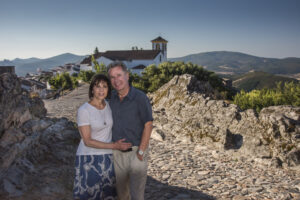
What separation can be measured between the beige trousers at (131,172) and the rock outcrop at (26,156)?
1164 millimetres

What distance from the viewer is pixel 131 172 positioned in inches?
154

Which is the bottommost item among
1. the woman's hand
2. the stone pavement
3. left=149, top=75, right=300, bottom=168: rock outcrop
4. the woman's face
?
the stone pavement

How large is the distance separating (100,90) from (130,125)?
30.1 inches

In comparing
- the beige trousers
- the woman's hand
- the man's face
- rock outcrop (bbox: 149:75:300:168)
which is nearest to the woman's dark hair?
the man's face

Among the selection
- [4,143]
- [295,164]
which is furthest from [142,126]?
[295,164]

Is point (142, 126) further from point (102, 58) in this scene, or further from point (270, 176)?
point (102, 58)

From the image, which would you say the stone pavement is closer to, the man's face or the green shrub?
the man's face

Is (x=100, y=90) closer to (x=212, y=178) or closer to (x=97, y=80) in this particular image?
(x=97, y=80)

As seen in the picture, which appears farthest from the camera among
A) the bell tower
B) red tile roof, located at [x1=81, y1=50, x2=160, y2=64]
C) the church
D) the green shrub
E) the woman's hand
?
the bell tower

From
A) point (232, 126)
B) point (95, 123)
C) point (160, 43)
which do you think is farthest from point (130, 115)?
point (160, 43)

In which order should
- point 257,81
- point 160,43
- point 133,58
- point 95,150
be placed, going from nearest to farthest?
point 95,150
point 133,58
point 160,43
point 257,81

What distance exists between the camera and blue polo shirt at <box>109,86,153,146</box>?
3775 mm

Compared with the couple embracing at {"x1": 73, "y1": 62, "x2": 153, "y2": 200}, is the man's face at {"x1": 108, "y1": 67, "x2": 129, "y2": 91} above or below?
above

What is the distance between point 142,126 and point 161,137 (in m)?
6.26
